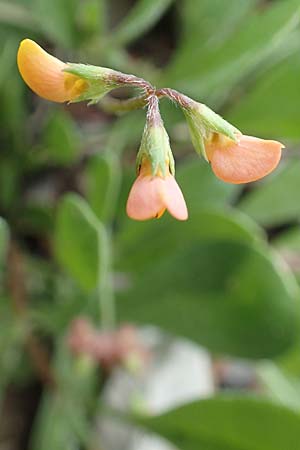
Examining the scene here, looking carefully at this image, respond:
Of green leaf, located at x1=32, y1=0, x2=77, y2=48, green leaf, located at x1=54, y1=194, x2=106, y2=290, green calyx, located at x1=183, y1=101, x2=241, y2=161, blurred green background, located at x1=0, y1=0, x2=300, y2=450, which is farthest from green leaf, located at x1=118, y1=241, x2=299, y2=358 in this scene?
green calyx, located at x1=183, y1=101, x2=241, y2=161

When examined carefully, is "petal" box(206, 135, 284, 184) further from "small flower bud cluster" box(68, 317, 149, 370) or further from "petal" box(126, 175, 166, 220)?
"small flower bud cluster" box(68, 317, 149, 370)

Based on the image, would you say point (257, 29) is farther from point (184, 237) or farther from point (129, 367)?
point (129, 367)

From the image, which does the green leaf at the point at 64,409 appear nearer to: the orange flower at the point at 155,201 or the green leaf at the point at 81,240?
the green leaf at the point at 81,240

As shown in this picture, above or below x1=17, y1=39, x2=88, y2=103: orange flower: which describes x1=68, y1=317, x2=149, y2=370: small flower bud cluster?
below

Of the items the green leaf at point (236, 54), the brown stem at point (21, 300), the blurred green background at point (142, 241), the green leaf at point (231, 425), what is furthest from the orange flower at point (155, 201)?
the brown stem at point (21, 300)

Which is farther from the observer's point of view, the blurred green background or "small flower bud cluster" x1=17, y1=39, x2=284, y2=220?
the blurred green background

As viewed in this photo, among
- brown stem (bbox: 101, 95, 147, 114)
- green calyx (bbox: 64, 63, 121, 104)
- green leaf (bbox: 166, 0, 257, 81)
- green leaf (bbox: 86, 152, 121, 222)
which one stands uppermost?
green leaf (bbox: 166, 0, 257, 81)
